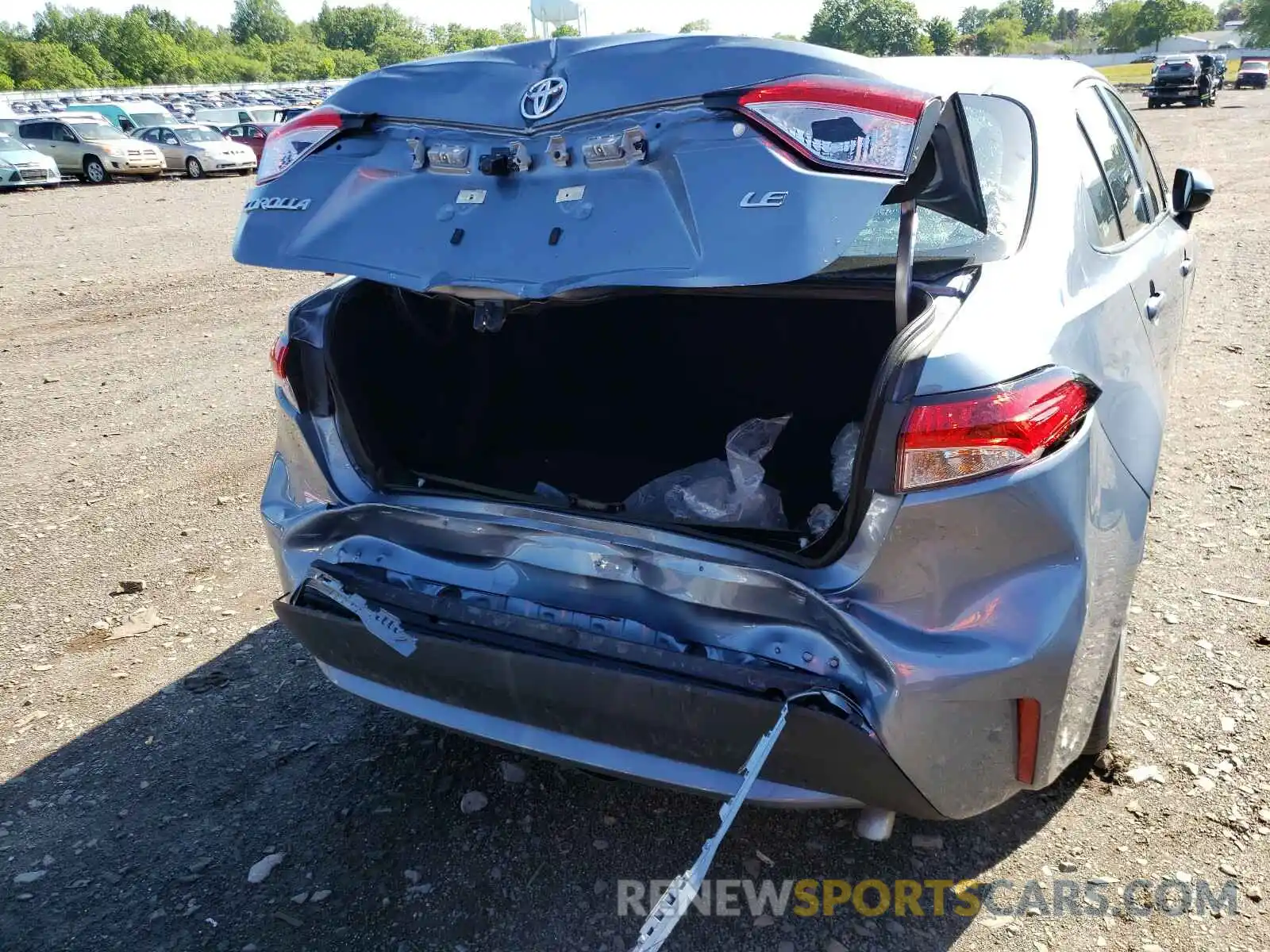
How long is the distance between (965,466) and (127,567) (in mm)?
3591

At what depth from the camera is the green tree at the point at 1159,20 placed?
113 metres

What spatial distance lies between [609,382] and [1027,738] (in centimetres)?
189

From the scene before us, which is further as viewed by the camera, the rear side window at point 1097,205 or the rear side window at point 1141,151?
the rear side window at point 1141,151

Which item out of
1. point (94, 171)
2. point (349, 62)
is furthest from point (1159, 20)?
point (94, 171)

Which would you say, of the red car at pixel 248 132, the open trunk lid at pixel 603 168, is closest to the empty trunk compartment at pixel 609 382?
the open trunk lid at pixel 603 168

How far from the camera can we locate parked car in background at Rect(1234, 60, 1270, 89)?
45.9 metres

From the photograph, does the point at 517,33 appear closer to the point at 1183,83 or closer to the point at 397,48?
the point at 1183,83

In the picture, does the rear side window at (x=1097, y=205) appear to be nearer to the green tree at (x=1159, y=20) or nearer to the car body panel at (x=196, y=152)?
the car body panel at (x=196, y=152)

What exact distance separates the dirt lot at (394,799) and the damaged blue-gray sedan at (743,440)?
1.01 ft

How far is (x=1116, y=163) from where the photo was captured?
3344 millimetres

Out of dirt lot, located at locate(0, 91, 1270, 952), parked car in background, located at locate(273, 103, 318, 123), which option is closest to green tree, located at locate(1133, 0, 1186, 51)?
dirt lot, located at locate(0, 91, 1270, 952)

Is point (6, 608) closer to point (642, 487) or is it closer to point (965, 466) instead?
point (642, 487)

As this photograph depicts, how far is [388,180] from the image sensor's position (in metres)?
2.36

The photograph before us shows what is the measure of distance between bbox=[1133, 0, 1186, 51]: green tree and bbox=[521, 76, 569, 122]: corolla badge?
433 feet
